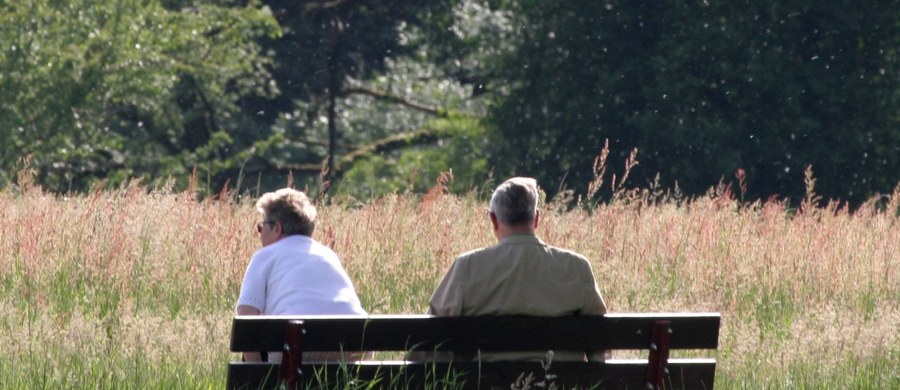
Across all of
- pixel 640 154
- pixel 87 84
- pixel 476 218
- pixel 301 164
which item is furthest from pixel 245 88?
pixel 476 218

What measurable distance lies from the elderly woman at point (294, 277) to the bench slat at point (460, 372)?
46cm

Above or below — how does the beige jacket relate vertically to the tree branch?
below

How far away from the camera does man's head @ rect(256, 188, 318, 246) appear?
241 inches

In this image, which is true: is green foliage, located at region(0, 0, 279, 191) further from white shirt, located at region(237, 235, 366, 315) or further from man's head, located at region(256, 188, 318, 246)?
white shirt, located at region(237, 235, 366, 315)

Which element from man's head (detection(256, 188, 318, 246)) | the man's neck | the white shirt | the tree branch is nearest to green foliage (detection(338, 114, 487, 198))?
the tree branch

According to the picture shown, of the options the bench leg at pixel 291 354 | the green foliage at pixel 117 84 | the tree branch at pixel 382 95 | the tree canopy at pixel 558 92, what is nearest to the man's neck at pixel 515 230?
the bench leg at pixel 291 354

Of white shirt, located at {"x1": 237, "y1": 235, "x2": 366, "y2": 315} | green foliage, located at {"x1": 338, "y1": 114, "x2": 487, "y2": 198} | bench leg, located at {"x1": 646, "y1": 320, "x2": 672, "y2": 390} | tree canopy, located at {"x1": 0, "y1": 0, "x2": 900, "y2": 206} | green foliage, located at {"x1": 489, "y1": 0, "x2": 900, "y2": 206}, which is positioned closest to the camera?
bench leg, located at {"x1": 646, "y1": 320, "x2": 672, "y2": 390}

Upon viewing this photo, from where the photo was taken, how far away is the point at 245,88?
3148cm

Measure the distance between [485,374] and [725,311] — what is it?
3.60m

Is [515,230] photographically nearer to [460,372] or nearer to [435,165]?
[460,372]

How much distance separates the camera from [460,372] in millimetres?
5410

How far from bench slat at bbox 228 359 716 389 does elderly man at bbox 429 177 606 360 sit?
0.09 m

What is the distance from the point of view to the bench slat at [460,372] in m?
5.26

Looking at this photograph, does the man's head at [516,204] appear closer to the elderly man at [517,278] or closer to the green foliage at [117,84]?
the elderly man at [517,278]
